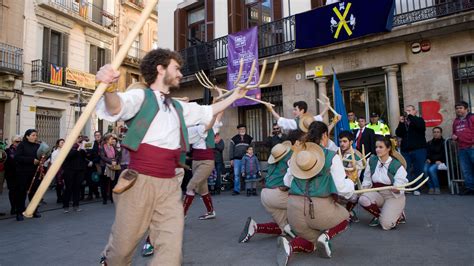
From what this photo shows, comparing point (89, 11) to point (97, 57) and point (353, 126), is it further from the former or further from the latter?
point (353, 126)

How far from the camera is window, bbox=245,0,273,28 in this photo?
44.5 ft

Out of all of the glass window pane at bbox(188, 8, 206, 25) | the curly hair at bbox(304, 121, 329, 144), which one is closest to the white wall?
the glass window pane at bbox(188, 8, 206, 25)

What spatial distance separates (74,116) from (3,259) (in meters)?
17.4

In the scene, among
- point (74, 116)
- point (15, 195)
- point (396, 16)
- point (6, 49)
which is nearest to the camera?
point (15, 195)

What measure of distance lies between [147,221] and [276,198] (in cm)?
241

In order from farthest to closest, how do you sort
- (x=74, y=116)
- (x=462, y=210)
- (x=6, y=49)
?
1. (x=74, y=116)
2. (x=6, y=49)
3. (x=462, y=210)

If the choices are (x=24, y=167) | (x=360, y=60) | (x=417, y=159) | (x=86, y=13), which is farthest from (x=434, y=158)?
(x=86, y=13)

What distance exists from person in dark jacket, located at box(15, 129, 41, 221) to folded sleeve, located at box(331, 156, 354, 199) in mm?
6324

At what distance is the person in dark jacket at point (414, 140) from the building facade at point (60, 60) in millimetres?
13975

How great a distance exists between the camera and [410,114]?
8227 millimetres

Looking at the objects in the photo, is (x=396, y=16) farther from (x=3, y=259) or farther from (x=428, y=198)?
(x=3, y=259)

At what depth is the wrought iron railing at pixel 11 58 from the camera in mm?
16503

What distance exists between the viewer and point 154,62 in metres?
2.82

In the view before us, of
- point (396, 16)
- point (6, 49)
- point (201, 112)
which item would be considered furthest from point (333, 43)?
point (6, 49)
